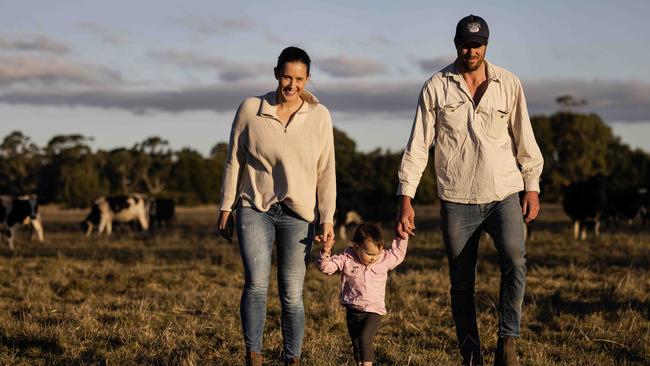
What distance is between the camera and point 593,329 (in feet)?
24.5

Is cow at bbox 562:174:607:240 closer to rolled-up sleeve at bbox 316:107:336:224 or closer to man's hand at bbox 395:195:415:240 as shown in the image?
man's hand at bbox 395:195:415:240

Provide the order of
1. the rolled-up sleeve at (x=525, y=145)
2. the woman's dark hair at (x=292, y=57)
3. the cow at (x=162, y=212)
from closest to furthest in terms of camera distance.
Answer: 1. the woman's dark hair at (x=292, y=57)
2. the rolled-up sleeve at (x=525, y=145)
3. the cow at (x=162, y=212)

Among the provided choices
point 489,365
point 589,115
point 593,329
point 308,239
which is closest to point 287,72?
point 308,239

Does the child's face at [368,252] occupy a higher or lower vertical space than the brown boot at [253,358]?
higher

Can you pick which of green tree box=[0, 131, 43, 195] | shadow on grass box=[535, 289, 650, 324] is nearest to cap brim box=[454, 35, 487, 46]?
shadow on grass box=[535, 289, 650, 324]

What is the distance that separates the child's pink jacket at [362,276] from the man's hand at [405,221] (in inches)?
5.0

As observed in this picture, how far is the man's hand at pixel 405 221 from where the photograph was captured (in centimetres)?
544

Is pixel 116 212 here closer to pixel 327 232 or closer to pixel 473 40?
pixel 327 232

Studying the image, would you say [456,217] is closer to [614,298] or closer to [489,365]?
[489,365]

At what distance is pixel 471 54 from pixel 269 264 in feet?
6.53

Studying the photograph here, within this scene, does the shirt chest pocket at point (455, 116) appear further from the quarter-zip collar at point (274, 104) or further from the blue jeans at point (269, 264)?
the blue jeans at point (269, 264)

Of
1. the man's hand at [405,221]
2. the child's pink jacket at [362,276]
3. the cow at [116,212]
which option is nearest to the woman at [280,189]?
the child's pink jacket at [362,276]

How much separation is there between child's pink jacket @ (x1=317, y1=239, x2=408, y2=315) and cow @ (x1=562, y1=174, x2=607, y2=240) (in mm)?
15975

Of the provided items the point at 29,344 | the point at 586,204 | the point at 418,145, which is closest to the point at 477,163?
the point at 418,145
